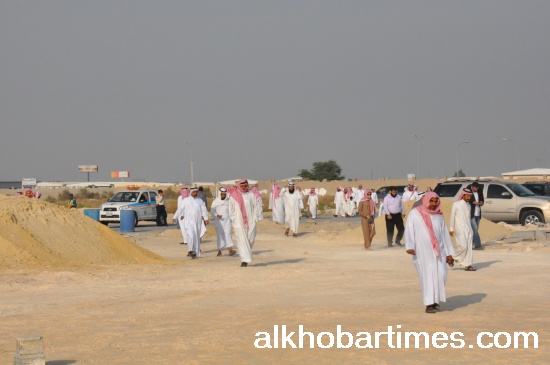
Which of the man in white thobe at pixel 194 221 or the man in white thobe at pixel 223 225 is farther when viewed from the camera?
the man in white thobe at pixel 223 225

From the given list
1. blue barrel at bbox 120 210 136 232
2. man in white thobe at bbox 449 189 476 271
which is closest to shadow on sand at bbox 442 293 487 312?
man in white thobe at bbox 449 189 476 271

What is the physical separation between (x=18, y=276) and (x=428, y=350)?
33.6 ft

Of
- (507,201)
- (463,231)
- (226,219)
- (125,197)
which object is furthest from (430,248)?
(125,197)

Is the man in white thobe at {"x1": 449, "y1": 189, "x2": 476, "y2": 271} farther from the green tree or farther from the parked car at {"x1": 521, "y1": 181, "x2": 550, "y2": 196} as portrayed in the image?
the green tree

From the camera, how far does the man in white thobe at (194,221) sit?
2281 centimetres

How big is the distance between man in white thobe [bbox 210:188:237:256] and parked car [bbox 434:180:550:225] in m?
8.89

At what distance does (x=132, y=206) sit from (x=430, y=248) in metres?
27.9

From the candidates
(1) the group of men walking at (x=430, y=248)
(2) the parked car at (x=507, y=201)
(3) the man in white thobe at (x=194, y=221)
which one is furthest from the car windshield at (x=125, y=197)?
(1) the group of men walking at (x=430, y=248)

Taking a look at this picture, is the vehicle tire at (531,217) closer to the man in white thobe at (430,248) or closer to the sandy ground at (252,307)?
the sandy ground at (252,307)

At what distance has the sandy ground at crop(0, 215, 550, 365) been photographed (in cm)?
964

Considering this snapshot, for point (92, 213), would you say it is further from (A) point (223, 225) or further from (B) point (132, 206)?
(A) point (223, 225)

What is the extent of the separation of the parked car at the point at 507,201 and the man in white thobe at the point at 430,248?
17655 mm

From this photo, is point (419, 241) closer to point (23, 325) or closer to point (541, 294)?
point (541, 294)

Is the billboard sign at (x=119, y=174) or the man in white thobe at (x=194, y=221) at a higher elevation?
the billboard sign at (x=119, y=174)
